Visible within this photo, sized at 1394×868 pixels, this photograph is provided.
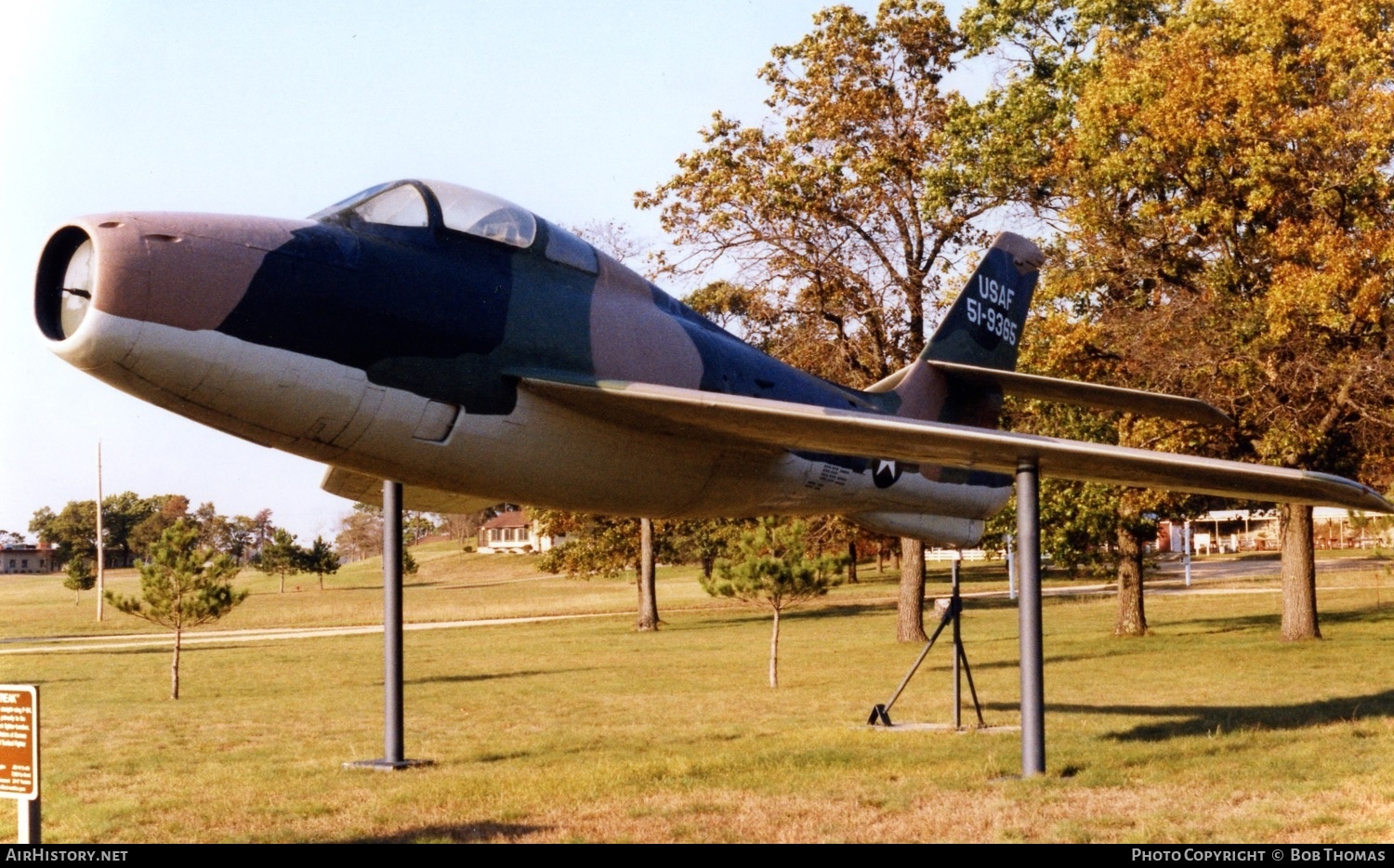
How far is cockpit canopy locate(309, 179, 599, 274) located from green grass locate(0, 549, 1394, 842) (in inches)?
177

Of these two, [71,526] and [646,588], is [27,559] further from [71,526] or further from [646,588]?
[646,588]

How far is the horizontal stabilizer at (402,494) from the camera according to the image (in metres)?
12.5

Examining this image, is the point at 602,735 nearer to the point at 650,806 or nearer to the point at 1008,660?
the point at 650,806

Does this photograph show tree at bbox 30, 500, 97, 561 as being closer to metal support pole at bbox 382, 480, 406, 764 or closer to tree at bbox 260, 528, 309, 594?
tree at bbox 260, 528, 309, 594

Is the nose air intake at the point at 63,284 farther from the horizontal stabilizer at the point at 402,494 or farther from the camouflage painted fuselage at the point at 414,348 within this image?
the horizontal stabilizer at the point at 402,494

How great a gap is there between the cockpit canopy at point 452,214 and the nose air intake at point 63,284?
5.90 ft

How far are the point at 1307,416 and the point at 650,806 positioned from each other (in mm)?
20512

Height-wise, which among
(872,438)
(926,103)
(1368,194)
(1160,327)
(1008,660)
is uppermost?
(926,103)

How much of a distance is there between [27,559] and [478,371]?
145m

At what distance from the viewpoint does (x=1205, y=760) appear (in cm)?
1255

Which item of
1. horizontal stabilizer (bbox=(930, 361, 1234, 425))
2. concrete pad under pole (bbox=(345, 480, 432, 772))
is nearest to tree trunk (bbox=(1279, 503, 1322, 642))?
horizontal stabilizer (bbox=(930, 361, 1234, 425))

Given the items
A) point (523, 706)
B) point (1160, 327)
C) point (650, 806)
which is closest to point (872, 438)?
point (650, 806)

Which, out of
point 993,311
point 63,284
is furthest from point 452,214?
point 993,311

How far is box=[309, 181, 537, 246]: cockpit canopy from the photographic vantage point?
9.33m
